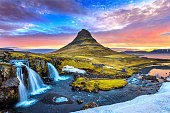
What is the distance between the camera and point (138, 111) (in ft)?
57.8

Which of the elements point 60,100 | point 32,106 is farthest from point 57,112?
point 32,106

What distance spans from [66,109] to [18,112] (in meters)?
11.6

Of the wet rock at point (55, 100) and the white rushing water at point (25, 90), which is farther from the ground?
the white rushing water at point (25, 90)

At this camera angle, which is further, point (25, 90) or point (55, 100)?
point (25, 90)

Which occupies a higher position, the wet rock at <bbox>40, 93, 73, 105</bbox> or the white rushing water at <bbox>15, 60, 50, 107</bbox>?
the white rushing water at <bbox>15, 60, 50, 107</bbox>

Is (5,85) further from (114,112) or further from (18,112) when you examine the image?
(114,112)

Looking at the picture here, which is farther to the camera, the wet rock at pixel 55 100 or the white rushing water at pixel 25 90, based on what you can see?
the wet rock at pixel 55 100

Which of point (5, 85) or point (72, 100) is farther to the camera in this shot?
point (72, 100)

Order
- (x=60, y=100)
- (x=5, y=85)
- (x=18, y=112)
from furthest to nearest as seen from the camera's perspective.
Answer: (x=60, y=100)
(x=5, y=85)
(x=18, y=112)

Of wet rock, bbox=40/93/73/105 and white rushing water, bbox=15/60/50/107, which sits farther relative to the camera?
wet rock, bbox=40/93/73/105

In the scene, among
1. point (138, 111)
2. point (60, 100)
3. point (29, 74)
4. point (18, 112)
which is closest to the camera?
point (138, 111)

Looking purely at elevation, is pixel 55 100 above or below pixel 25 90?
below

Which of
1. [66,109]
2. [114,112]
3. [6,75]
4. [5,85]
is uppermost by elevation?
[6,75]

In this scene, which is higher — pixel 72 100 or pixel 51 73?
pixel 51 73
